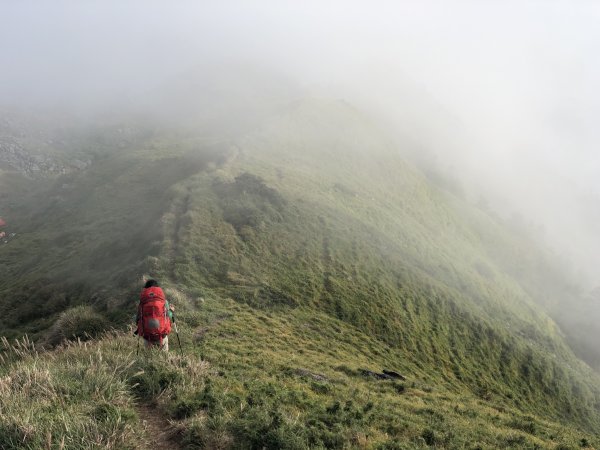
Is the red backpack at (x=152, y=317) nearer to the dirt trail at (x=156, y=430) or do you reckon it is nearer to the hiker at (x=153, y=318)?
the hiker at (x=153, y=318)

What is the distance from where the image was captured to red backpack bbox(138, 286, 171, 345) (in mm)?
13703

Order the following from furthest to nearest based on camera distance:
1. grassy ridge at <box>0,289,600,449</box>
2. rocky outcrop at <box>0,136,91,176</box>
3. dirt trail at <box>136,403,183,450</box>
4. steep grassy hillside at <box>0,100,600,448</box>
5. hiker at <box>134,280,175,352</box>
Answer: rocky outcrop at <box>0,136,91,176</box>
hiker at <box>134,280,175,352</box>
steep grassy hillside at <box>0,100,600,448</box>
dirt trail at <box>136,403,183,450</box>
grassy ridge at <box>0,289,600,449</box>

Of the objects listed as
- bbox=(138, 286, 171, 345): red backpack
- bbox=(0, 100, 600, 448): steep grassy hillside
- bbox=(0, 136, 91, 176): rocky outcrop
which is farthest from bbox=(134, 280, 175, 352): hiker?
bbox=(0, 136, 91, 176): rocky outcrop

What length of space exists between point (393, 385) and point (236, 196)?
31.3 meters

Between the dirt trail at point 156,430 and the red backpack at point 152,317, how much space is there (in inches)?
153

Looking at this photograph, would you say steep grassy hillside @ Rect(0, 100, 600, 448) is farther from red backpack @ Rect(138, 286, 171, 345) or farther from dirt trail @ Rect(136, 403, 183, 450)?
red backpack @ Rect(138, 286, 171, 345)

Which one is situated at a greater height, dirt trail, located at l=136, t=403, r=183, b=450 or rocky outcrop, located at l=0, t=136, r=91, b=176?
dirt trail, located at l=136, t=403, r=183, b=450

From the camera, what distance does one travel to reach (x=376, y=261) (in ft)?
148

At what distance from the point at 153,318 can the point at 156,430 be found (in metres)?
5.24

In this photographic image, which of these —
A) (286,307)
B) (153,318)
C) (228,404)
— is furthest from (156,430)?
(286,307)

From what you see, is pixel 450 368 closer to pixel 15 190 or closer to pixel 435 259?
pixel 435 259

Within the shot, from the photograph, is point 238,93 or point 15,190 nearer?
point 15,190

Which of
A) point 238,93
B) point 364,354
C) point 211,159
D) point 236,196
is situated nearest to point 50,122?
point 238,93

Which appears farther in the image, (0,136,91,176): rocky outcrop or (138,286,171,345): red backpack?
(0,136,91,176): rocky outcrop
